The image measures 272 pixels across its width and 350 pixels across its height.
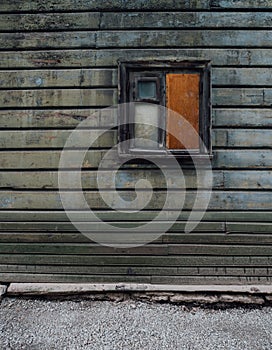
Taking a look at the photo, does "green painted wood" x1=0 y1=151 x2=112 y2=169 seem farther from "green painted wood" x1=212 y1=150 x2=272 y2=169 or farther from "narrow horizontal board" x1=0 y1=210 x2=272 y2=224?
"green painted wood" x1=212 y1=150 x2=272 y2=169

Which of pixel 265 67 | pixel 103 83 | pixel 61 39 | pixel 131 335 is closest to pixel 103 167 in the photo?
pixel 103 83

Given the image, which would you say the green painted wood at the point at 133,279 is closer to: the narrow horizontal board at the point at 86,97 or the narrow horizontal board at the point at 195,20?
the narrow horizontal board at the point at 86,97

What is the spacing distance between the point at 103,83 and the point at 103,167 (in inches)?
33.4

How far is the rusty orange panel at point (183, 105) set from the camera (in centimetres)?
328

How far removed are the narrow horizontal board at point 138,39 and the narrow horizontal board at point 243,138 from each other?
0.86 meters

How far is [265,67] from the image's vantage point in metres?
3.29

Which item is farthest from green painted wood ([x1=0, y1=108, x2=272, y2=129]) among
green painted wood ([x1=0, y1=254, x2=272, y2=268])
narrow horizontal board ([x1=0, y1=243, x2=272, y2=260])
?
green painted wood ([x1=0, y1=254, x2=272, y2=268])

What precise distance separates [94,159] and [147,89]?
34.8 inches

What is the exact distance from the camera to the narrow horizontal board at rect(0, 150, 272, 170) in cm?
332

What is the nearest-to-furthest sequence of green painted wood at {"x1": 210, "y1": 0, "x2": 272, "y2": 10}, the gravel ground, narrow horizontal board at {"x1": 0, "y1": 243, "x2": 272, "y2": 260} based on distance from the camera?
the gravel ground < green painted wood at {"x1": 210, "y1": 0, "x2": 272, "y2": 10} < narrow horizontal board at {"x1": 0, "y1": 243, "x2": 272, "y2": 260}

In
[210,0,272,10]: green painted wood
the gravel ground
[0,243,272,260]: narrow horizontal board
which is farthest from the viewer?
[0,243,272,260]: narrow horizontal board

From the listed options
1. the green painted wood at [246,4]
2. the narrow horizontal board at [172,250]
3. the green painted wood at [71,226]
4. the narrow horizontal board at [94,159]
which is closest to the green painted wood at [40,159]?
the narrow horizontal board at [94,159]

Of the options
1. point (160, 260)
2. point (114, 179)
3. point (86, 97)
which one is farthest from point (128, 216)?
point (86, 97)

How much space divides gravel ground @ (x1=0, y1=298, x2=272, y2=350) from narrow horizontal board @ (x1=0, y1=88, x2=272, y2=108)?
2.02 meters
